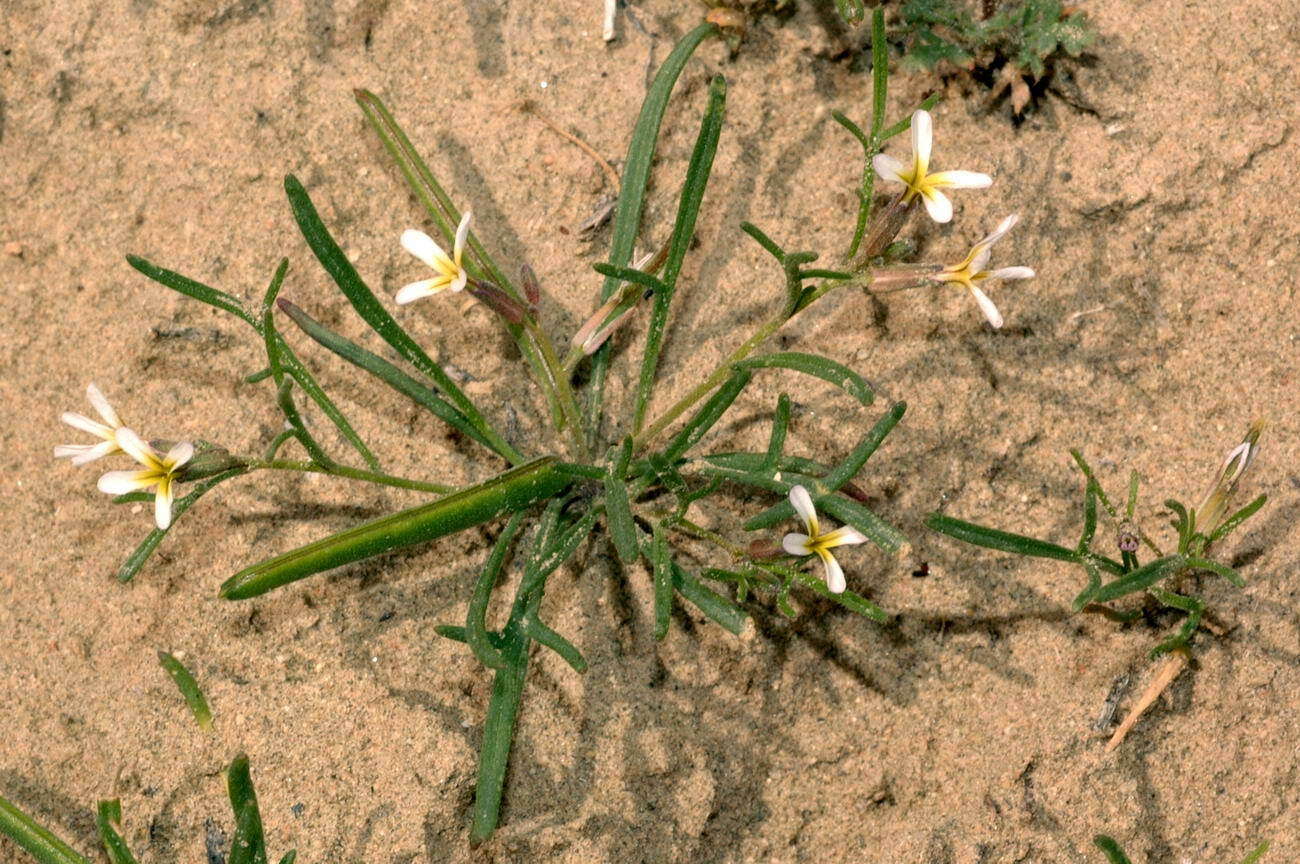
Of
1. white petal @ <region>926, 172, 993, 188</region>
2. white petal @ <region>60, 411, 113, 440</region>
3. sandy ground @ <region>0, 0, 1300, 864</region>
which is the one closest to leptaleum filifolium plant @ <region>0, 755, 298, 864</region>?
sandy ground @ <region>0, 0, 1300, 864</region>

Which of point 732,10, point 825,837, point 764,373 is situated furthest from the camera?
point 732,10

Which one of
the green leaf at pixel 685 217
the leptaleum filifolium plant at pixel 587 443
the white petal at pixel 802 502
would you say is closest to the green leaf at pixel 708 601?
the leptaleum filifolium plant at pixel 587 443

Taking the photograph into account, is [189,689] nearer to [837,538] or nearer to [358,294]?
[358,294]

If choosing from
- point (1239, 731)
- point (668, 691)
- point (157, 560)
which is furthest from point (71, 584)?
point (1239, 731)

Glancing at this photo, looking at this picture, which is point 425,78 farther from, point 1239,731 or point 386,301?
point 1239,731

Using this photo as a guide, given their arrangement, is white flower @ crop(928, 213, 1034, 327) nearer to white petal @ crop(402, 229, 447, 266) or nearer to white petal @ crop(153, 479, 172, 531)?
white petal @ crop(402, 229, 447, 266)
